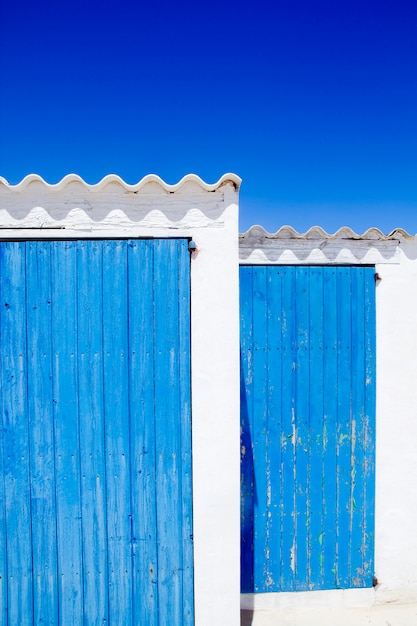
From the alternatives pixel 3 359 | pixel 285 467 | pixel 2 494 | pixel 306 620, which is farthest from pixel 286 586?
pixel 3 359

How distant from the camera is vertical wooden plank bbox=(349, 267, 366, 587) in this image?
3590 mm

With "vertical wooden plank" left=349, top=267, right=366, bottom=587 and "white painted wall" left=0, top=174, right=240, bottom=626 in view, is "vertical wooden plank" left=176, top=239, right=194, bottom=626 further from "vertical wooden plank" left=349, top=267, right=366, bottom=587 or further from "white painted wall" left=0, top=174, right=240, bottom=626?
"vertical wooden plank" left=349, top=267, right=366, bottom=587

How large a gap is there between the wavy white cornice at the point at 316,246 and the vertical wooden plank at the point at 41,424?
1.67 metres

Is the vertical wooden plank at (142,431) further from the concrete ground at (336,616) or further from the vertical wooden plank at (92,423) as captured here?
the concrete ground at (336,616)

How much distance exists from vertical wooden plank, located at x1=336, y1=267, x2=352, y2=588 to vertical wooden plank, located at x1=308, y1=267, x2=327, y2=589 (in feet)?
0.51

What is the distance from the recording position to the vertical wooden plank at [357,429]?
359cm

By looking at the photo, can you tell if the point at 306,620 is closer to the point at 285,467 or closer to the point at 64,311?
the point at 285,467

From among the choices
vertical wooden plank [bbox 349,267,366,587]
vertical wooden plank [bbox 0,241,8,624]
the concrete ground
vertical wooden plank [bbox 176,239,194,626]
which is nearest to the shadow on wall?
the concrete ground

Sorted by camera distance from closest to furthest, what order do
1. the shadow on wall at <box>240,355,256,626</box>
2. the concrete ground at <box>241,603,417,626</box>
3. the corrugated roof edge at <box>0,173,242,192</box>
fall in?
the corrugated roof edge at <box>0,173,242,192</box> < the concrete ground at <box>241,603,417,626</box> < the shadow on wall at <box>240,355,256,626</box>

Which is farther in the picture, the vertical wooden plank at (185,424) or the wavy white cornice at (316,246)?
the wavy white cornice at (316,246)

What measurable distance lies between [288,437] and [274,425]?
6.2 inches

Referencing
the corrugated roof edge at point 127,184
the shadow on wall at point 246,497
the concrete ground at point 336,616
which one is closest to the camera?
the corrugated roof edge at point 127,184

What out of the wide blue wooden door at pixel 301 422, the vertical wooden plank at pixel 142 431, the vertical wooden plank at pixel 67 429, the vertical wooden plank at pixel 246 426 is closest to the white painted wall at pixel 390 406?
the wide blue wooden door at pixel 301 422

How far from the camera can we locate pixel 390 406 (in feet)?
11.9
